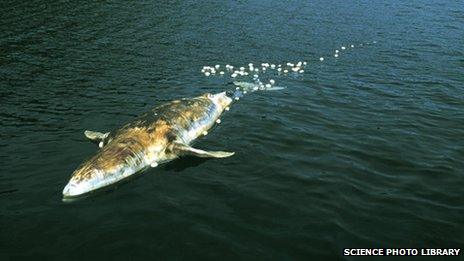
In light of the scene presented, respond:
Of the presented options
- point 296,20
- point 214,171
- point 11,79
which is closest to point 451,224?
point 214,171

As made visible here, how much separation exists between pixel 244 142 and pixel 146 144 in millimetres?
3923

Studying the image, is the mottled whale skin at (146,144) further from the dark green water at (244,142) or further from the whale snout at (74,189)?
the dark green water at (244,142)

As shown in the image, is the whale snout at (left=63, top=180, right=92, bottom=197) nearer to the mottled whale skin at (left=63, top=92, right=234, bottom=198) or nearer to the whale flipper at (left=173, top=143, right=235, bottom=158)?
the mottled whale skin at (left=63, top=92, right=234, bottom=198)

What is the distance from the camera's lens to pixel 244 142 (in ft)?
59.0

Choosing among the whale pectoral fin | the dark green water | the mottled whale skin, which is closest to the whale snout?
the mottled whale skin

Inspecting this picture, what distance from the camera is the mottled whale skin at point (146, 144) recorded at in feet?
45.9

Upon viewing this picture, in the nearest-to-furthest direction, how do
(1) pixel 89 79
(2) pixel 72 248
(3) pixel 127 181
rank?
(2) pixel 72 248 < (3) pixel 127 181 < (1) pixel 89 79

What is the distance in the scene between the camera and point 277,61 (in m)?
29.6

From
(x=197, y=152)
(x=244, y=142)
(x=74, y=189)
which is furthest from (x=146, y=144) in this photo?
(x=244, y=142)

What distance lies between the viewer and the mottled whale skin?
1399 cm

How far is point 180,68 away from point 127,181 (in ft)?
46.2

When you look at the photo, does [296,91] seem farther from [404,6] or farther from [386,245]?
[404,6]

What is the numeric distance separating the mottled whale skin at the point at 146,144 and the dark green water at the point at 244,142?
0.44m

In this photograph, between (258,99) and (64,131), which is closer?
(64,131)
